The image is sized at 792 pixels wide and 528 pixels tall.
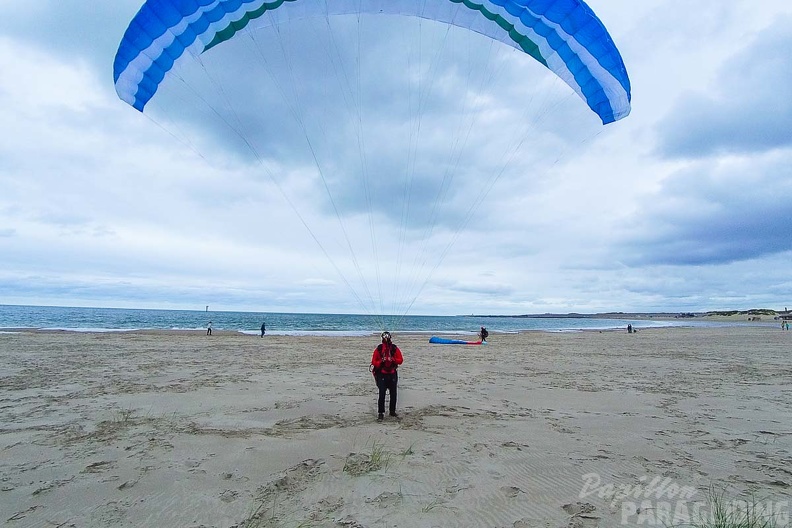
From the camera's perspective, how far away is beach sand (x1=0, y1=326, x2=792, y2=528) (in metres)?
3.99

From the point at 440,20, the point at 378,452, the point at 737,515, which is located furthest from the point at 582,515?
the point at 440,20

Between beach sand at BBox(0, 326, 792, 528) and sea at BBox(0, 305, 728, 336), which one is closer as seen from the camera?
beach sand at BBox(0, 326, 792, 528)

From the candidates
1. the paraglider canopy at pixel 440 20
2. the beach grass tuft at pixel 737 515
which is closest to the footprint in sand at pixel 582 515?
the beach grass tuft at pixel 737 515

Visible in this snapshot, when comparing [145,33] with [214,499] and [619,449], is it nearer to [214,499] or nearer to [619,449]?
[214,499]

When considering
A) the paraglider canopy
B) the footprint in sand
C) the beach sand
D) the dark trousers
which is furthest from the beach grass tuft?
the paraglider canopy

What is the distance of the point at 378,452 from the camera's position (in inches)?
214

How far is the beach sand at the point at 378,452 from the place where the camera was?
3.99m

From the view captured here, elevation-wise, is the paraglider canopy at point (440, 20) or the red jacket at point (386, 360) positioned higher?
the paraglider canopy at point (440, 20)

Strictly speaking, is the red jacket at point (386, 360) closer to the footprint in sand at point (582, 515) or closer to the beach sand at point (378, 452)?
the beach sand at point (378, 452)

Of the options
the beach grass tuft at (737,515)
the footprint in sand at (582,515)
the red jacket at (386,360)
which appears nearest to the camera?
the beach grass tuft at (737,515)

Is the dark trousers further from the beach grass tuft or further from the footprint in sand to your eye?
the beach grass tuft

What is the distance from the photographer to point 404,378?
39.4 ft

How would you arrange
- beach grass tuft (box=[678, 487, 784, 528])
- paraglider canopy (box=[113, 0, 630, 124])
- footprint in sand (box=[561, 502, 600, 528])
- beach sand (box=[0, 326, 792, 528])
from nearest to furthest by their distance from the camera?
beach grass tuft (box=[678, 487, 784, 528]) → footprint in sand (box=[561, 502, 600, 528]) → beach sand (box=[0, 326, 792, 528]) → paraglider canopy (box=[113, 0, 630, 124])

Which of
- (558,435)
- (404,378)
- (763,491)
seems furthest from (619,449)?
(404,378)
